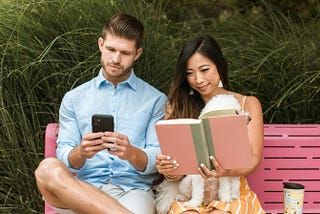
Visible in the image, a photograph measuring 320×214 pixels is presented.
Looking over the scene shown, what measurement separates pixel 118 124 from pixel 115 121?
0.09 feet

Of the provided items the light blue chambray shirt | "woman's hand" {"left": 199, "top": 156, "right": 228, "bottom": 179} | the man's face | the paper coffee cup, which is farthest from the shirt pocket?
the paper coffee cup

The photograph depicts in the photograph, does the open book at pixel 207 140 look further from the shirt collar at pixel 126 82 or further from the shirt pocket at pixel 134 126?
the shirt collar at pixel 126 82

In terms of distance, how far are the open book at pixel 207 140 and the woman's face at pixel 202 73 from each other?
19.0 inches

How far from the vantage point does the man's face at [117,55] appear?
13.3ft

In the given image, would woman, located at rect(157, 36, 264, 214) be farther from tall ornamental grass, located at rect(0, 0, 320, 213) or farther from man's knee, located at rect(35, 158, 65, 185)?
tall ornamental grass, located at rect(0, 0, 320, 213)

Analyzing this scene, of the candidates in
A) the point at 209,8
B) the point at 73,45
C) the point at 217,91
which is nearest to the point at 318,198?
the point at 217,91

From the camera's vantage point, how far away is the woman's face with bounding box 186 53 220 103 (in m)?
3.98

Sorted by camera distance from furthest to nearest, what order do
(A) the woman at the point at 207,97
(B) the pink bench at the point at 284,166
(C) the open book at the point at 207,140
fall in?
(B) the pink bench at the point at 284,166, (A) the woman at the point at 207,97, (C) the open book at the point at 207,140

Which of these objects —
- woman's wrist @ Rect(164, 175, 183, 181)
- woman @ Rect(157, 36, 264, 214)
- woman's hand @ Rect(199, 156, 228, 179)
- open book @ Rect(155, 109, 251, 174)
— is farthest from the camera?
woman's wrist @ Rect(164, 175, 183, 181)

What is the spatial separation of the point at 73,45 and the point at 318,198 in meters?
1.98

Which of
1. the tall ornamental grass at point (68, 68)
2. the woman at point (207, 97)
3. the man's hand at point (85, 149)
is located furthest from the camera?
the tall ornamental grass at point (68, 68)

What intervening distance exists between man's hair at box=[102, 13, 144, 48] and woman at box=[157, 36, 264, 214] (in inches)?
12.0

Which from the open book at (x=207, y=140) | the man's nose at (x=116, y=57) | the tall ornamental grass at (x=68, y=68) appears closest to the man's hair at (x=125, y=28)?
the man's nose at (x=116, y=57)

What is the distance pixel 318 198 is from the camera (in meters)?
4.28
